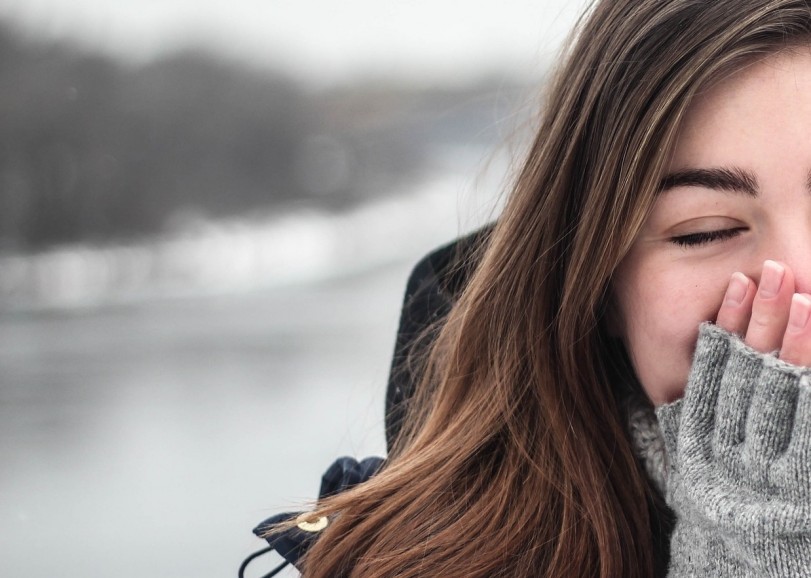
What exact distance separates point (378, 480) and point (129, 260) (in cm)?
166

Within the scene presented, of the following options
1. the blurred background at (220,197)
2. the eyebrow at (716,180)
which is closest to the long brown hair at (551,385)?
the eyebrow at (716,180)

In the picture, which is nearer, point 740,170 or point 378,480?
point 740,170

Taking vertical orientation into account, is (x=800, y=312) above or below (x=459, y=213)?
below

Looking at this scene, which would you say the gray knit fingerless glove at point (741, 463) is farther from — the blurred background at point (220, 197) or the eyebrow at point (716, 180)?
the blurred background at point (220, 197)

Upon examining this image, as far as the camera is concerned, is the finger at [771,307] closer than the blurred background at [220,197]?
Yes

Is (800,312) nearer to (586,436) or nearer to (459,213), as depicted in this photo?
(586,436)

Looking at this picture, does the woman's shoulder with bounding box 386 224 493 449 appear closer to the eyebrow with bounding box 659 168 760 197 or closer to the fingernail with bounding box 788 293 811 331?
the eyebrow with bounding box 659 168 760 197

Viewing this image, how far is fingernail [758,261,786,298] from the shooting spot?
0.75 meters

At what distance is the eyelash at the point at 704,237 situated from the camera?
2.63 feet

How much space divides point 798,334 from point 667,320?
0.13 metres

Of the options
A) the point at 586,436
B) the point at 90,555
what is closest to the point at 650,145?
the point at 586,436

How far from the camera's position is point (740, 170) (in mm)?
770

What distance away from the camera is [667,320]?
2.75ft

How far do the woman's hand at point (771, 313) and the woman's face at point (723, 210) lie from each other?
0.5 inches
